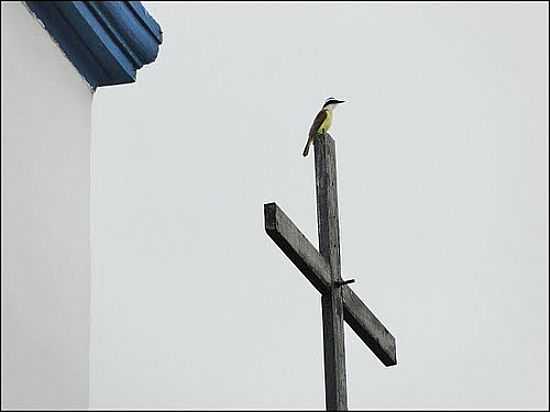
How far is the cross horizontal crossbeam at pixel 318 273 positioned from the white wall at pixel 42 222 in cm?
67

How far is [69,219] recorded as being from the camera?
2.97 m

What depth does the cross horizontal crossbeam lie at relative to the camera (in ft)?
11.8

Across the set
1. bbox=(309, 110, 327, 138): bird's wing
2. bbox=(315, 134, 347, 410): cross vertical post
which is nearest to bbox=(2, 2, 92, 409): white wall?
bbox=(315, 134, 347, 410): cross vertical post

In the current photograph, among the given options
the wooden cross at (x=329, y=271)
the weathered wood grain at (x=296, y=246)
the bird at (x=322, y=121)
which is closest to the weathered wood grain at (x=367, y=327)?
the wooden cross at (x=329, y=271)

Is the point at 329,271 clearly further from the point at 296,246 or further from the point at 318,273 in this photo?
the point at 296,246

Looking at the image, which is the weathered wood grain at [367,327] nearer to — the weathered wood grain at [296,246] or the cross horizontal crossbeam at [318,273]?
the cross horizontal crossbeam at [318,273]

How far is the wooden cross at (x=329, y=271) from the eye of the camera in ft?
12.0

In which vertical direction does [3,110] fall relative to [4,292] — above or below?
above

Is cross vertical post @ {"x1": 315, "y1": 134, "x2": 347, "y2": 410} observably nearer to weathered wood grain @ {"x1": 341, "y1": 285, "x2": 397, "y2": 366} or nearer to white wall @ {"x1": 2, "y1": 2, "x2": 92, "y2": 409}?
weathered wood grain @ {"x1": 341, "y1": 285, "x2": 397, "y2": 366}

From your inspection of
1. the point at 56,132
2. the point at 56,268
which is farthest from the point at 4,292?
the point at 56,132

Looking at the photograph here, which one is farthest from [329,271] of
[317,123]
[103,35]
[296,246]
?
[103,35]

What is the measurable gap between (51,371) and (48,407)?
0.07 metres

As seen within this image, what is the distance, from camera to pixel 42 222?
9.43ft

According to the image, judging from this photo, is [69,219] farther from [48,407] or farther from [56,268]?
[48,407]
